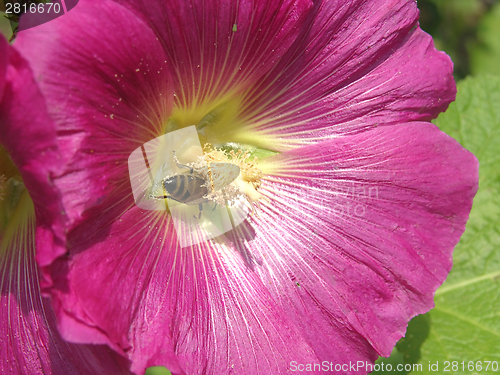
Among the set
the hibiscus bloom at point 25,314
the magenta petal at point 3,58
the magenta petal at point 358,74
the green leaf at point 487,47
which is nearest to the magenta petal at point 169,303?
the hibiscus bloom at point 25,314

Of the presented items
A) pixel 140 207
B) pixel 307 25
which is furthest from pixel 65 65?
pixel 307 25

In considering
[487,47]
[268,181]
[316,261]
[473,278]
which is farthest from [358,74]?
[487,47]

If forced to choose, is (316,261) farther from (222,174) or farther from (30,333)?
(30,333)

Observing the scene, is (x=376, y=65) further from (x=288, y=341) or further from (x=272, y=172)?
(x=288, y=341)

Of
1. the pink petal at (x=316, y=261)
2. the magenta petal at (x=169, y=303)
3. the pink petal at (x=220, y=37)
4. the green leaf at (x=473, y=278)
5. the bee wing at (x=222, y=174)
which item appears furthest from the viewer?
the green leaf at (x=473, y=278)

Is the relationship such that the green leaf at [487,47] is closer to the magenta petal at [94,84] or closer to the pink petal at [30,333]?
the magenta petal at [94,84]

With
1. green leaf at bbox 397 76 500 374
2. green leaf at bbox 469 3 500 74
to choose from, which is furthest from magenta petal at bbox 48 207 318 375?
green leaf at bbox 469 3 500 74
